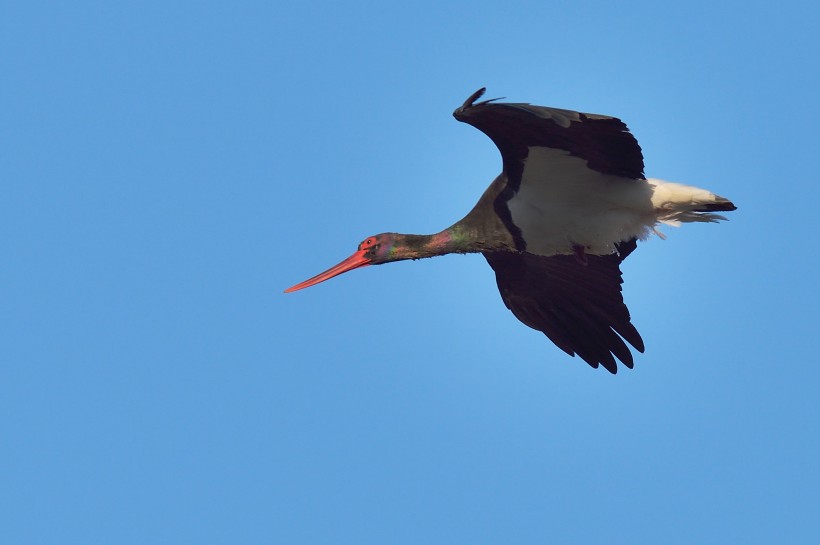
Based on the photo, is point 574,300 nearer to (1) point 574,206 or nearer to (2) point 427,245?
(1) point 574,206

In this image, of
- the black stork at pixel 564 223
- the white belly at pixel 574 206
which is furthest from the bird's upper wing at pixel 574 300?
the white belly at pixel 574 206

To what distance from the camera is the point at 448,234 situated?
13242mm

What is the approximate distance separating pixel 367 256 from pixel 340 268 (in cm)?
35

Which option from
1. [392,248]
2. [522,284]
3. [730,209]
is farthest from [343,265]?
[730,209]

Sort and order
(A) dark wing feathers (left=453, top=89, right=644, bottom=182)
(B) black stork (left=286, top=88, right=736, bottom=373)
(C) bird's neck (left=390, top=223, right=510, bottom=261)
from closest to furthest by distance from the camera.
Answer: (A) dark wing feathers (left=453, top=89, right=644, bottom=182) < (B) black stork (left=286, top=88, right=736, bottom=373) < (C) bird's neck (left=390, top=223, right=510, bottom=261)

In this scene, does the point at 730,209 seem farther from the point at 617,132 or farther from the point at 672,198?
the point at 617,132

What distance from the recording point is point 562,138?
39.8ft

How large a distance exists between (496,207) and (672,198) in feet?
5.31

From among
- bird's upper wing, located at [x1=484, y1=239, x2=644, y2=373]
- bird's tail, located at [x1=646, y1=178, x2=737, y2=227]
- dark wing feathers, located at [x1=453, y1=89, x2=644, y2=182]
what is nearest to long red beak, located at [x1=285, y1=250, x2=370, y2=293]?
bird's upper wing, located at [x1=484, y1=239, x2=644, y2=373]

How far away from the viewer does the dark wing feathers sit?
11562 mm

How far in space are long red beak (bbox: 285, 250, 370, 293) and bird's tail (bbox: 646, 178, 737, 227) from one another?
297 centimetres

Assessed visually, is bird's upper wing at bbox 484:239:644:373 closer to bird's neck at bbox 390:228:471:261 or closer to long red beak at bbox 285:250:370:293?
bird's neck at bbox 390:228:471:261

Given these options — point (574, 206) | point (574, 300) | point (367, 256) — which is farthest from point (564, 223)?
point (367, 256)

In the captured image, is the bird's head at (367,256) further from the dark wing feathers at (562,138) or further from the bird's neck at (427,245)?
the dark wing feathers at (562,138)
